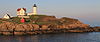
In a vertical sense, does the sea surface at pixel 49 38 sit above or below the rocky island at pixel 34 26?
below

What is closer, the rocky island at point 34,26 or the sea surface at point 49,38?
the sea surface at point 49,38

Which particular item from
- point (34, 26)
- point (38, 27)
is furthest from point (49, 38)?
point (34, 26)

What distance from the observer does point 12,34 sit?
71.8 meters

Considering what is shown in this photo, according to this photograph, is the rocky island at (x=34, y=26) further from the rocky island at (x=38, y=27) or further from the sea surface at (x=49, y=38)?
the sea surface at (x=49, y=38)

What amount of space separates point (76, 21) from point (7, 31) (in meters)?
40.8

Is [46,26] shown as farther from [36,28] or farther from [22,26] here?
[22,26]

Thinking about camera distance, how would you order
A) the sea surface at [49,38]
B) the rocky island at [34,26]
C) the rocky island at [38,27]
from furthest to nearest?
the rocky island at [34,26] < the rocky island at [38,27] < the sea surface at [49,38]

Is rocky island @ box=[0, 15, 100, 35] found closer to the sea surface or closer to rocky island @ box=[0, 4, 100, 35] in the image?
rocky island @ box=[0, 4, 100, 35]

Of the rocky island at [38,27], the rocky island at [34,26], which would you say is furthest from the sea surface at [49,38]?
the rocky island at [34,26]

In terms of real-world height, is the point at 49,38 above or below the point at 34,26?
below

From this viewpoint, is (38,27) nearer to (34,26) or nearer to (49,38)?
(34,26)

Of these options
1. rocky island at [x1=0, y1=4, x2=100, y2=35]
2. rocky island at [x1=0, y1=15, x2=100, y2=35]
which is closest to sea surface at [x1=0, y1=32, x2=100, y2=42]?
rocky island at [x1=0, y1=15, x2=100, y2=35]

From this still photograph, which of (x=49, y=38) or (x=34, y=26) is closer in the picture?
(x=49, y=38)

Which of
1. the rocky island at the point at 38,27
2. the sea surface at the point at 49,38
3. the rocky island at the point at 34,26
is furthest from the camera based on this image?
the rocky island at the point at 34,26
